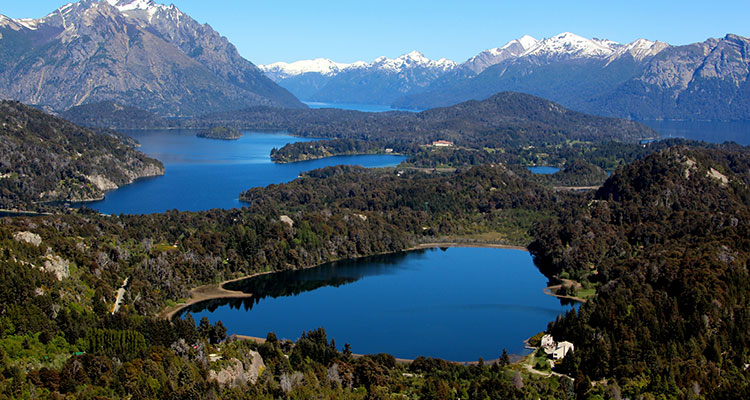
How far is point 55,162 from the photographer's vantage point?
14112 centimetres

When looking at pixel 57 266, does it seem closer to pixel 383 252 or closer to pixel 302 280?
pixel 302 280

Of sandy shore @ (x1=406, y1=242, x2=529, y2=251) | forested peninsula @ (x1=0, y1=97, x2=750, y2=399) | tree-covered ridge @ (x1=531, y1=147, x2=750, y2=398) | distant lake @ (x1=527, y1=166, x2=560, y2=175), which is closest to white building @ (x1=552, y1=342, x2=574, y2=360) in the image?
tree-covered ridge @ (x1=531, y1=147, x2=750, y2=398)

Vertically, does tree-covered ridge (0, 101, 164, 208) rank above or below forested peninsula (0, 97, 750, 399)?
above

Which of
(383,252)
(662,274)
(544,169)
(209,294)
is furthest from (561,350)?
(544,169)

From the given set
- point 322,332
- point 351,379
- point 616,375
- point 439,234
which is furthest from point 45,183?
point 616,375

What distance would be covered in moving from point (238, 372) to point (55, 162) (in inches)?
4053

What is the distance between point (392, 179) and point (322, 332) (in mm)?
86473

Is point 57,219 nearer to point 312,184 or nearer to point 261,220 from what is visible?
point 261,220

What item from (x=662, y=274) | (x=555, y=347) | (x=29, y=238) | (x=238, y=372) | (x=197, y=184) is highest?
(x=29, y=238)

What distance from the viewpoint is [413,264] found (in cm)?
9431

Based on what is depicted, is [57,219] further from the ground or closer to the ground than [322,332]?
further from the ground

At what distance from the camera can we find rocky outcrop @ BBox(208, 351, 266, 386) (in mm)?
50000

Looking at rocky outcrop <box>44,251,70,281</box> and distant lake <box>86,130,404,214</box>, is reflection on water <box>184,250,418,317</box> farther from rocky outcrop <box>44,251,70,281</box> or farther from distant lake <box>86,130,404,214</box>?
distant lake <box>86,130,404,214</box>

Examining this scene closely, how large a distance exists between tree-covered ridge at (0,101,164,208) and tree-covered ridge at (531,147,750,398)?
78.0m
